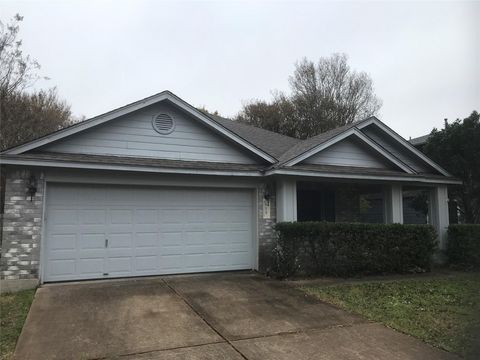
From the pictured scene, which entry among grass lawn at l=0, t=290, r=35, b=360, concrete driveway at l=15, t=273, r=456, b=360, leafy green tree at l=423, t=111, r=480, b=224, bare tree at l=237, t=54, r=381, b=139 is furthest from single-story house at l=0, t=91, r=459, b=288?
bare tree at l=237, t=54, r=381, b=139

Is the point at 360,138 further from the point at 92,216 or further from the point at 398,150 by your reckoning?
the point at 92,216

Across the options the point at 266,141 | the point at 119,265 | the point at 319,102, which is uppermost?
the point at 319,102

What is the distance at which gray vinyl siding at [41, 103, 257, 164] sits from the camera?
9969 millimetres

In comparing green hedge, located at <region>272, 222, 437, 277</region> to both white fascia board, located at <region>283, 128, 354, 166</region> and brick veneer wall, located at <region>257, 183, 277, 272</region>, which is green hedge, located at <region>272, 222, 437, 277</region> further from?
white fascia board, located at <region>283, 128, 354, 166</region>

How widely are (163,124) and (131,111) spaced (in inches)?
35.2

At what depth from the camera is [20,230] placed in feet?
29.1

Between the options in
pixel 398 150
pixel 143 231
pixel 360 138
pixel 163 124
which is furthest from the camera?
pixel 398 150

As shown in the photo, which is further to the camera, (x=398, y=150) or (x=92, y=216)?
(x=398, y=150)

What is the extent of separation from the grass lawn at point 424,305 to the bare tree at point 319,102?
23064 mm

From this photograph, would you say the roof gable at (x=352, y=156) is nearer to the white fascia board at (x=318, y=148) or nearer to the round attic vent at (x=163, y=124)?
the white fascia board at (x=318, y=148)

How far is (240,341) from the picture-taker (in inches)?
223

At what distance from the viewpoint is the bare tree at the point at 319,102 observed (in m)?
32.7

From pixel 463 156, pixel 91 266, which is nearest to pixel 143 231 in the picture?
pixel 91 266

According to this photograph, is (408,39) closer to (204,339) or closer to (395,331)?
(395,331)
